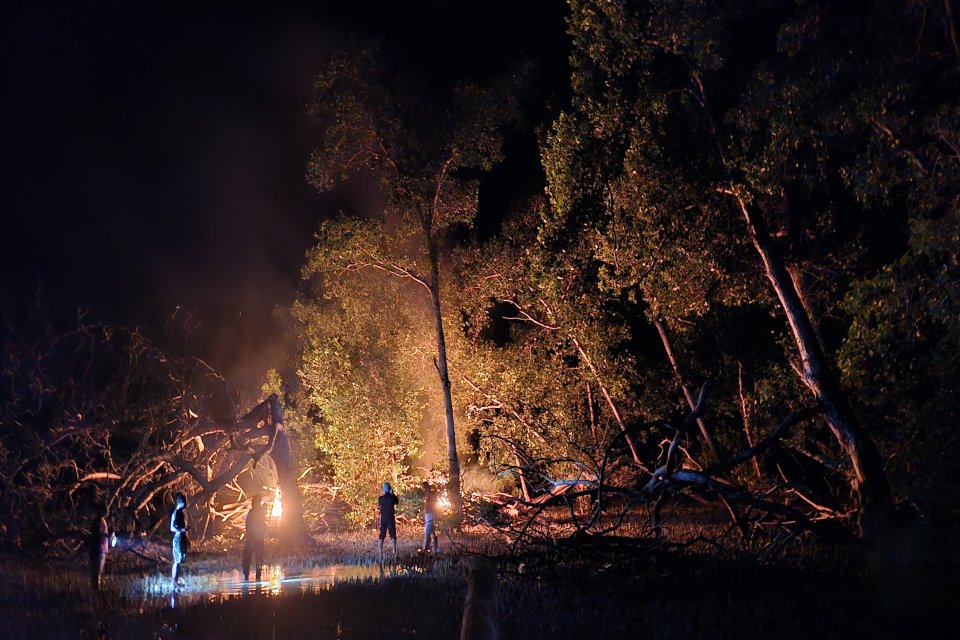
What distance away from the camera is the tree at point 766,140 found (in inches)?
474

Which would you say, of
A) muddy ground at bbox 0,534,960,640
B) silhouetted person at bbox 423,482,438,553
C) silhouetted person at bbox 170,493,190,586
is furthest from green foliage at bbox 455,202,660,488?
muddy ground at bbox 0,534,960,640

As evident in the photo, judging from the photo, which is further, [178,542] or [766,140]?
[178,542]

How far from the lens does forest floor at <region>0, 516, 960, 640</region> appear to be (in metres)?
9.08

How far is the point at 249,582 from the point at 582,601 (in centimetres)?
698

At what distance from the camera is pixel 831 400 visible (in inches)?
575

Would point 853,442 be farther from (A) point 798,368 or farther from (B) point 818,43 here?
(B) point 818,43

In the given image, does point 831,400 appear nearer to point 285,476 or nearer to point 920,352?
point 920,352

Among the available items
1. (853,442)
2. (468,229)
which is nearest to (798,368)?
(853,442)

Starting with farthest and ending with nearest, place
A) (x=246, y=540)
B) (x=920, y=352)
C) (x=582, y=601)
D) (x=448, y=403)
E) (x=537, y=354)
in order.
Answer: (x=448, y=403)
(x=537, y=354)
(x=246, y=540)
(x=920, y=352)
(x=582, y=601)

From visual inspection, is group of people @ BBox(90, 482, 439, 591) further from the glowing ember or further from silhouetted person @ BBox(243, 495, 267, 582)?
the glowing ember

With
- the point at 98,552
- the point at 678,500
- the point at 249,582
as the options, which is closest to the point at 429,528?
the point at 249,582

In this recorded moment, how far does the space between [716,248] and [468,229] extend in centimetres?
1302

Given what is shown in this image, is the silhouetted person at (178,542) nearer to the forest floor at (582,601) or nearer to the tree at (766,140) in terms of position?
the forest floor at (582,601)

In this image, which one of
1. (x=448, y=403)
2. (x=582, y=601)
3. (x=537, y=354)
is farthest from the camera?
(x=448, y=403)
